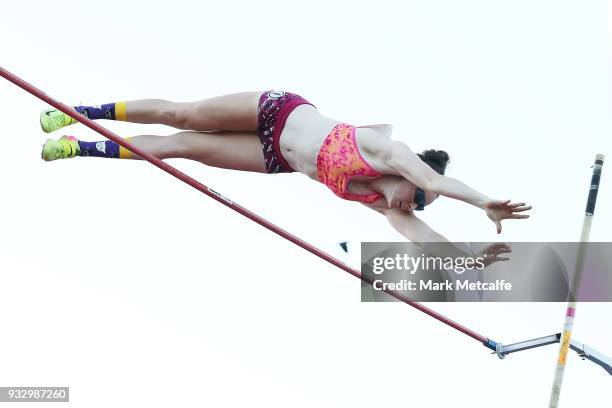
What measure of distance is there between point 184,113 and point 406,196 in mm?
1301

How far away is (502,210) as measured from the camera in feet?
16.2

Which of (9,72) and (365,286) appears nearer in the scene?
(9,72)

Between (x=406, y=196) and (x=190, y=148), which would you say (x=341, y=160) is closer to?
(x=406, y=196)

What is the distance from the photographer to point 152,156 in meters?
5.42

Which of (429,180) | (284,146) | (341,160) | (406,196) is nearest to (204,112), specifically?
(284,146)

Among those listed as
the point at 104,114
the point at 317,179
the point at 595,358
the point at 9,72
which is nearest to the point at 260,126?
the point at 317,179

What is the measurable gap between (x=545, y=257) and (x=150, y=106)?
238 cm

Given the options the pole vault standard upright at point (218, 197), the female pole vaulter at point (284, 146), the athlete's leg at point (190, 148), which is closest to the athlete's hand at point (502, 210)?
the female pole vaulter at point (284, 146)

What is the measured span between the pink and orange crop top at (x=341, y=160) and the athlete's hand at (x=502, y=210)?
76cm

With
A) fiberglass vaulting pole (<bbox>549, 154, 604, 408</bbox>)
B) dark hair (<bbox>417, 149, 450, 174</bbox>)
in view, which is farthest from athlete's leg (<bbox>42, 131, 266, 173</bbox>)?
fiberglass vaulting pole (<bbox>549, 154, 604, 408</bbox>)

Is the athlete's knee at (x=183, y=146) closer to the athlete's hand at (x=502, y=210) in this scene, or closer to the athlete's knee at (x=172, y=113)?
the athlete's knee at (x=172, y=113)

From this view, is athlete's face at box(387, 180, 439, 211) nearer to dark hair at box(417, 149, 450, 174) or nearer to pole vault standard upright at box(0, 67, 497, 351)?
dark hair at box(417, 149, 450, 174)

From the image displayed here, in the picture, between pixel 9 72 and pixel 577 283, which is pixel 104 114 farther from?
pixel 577 283

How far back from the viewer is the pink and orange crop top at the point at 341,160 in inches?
216
